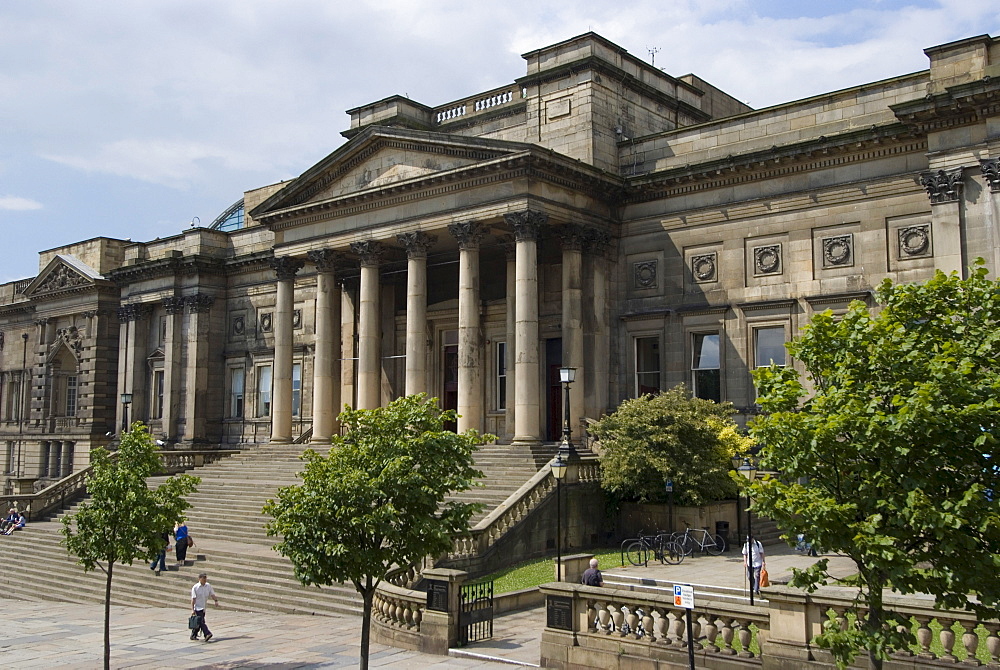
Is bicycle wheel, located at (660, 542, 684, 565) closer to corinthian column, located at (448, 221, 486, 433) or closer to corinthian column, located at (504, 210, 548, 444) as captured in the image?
corinthian column, located at (504, 210, 548, 444)

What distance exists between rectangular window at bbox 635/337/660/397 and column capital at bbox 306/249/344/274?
13.0 metres

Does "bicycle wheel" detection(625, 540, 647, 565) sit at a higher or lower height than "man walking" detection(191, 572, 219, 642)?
higher

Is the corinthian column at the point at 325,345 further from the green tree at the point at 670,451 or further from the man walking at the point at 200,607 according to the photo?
the man walking at the point at 200,607

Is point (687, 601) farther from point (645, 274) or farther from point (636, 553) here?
point (645, 274)

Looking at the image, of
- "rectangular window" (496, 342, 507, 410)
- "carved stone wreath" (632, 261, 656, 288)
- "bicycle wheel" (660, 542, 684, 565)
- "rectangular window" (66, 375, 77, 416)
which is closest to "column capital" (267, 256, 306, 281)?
"rectangular window" (496, 342, 507, 410)

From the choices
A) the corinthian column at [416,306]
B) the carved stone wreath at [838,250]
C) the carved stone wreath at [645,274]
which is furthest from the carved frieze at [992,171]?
the corinthian column at [416,306]

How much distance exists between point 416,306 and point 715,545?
47.9 feet

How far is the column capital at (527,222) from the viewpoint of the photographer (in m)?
33.1

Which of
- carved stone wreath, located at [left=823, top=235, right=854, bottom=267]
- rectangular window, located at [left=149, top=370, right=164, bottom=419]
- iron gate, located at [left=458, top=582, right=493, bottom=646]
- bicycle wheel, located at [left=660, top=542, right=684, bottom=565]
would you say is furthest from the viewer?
rectangular window, located at [left=149, top=370, right=164, bottom=419]

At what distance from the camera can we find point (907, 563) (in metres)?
10.3

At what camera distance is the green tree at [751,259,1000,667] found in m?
10.2

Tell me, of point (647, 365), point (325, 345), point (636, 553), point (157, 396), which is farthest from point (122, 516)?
point (157, 396)

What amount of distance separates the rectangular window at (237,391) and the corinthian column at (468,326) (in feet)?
64.6

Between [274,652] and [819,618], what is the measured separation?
1111 cm
